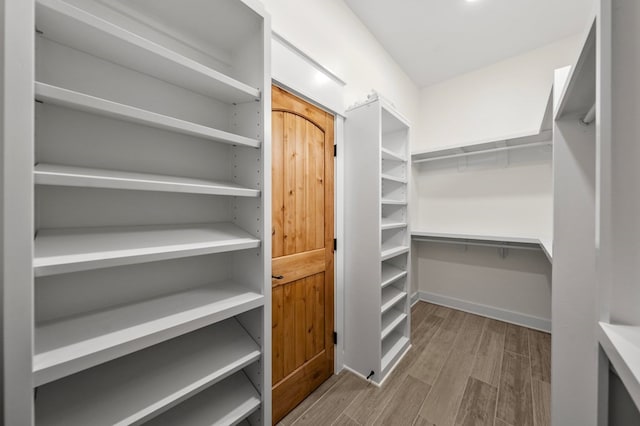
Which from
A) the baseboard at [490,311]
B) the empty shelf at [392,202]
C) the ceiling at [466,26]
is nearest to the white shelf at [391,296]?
the empty shelf at [392,202]

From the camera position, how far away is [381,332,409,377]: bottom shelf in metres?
1.89

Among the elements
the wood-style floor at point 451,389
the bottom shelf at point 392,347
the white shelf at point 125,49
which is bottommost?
the wood-style floor at point 451,389

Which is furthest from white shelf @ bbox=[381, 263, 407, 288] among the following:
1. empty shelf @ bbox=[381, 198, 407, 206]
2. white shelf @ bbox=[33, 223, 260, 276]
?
white shelf @ bbox=[33, 223, 260, 276]

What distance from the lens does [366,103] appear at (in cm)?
188

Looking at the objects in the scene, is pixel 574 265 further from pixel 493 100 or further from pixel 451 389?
pixel 493 100

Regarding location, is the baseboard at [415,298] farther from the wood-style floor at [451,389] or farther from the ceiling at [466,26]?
the ceiling at [466,26]

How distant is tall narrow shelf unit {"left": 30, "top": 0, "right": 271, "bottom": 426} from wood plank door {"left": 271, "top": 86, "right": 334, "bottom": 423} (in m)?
0.36

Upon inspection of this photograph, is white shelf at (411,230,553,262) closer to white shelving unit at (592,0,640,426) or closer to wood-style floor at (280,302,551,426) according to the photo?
wood-style floor at (280,302,551,426)

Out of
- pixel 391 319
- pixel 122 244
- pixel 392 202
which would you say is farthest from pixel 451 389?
pixel 122 244

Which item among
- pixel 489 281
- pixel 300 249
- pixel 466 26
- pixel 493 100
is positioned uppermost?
pixel 466 26

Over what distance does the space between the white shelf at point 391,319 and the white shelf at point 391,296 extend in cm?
9

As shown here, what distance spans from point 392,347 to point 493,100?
2.98 metres

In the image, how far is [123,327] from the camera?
2.57 ft

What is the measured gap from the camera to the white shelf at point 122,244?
25.5 inches
